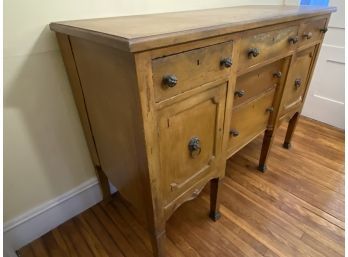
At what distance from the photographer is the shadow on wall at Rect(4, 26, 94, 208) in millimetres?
893

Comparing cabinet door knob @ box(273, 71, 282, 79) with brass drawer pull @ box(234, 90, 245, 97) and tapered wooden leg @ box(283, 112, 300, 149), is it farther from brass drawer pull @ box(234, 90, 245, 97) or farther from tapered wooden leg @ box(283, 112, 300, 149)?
tapered wooden leg @ box(283, 112, 300, 149)

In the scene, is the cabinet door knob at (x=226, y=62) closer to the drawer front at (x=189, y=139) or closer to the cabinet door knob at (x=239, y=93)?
the drawer front at (x=189, y=139)

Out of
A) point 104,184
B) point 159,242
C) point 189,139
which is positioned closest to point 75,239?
point 104,184

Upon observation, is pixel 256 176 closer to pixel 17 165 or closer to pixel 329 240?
pixel 329 240

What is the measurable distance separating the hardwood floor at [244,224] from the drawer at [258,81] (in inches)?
24.4

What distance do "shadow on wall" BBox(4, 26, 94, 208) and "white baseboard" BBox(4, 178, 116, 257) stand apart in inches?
2.9

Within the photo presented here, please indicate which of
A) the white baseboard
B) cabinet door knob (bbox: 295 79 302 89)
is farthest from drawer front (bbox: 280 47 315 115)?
the white baseboard

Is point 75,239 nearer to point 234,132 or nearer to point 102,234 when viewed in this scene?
point 102,234

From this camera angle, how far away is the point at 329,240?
3.83 ft

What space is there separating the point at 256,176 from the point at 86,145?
1055 mm

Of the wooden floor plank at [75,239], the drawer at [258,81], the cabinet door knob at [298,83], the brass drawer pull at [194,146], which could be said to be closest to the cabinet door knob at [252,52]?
the drawer at [258,81]

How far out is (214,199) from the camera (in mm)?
1211

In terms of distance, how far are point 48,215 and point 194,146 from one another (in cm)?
85

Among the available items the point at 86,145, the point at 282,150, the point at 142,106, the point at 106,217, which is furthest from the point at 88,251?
the point at 282,150
